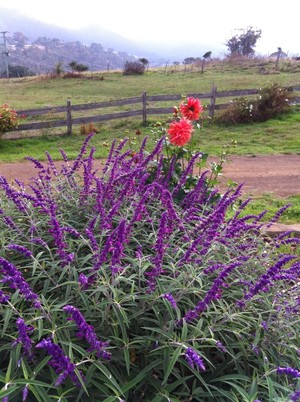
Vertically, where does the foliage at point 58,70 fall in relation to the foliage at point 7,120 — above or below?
below

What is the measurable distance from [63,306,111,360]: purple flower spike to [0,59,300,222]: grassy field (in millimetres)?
3595

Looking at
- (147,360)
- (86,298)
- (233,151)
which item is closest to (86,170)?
(86,298)

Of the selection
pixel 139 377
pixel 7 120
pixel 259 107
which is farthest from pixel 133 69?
pixel 139 377

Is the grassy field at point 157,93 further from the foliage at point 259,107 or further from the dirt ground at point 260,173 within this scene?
the dirt ground at point 260,173

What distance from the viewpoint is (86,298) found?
6.25 ft

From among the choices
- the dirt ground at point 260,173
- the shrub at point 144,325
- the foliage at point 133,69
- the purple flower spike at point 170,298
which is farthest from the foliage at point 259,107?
the foliage at point 133,69

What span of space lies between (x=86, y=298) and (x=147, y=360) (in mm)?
407

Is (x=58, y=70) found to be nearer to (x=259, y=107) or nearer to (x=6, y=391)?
(x=259, y=107)

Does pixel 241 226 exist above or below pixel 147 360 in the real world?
above

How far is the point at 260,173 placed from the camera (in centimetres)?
939

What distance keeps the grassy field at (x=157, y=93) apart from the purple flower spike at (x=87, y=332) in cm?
360

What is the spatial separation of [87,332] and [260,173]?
8.43m

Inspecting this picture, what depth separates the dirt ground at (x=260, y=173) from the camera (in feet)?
26.9

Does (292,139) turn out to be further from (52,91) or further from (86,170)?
(52,91)
